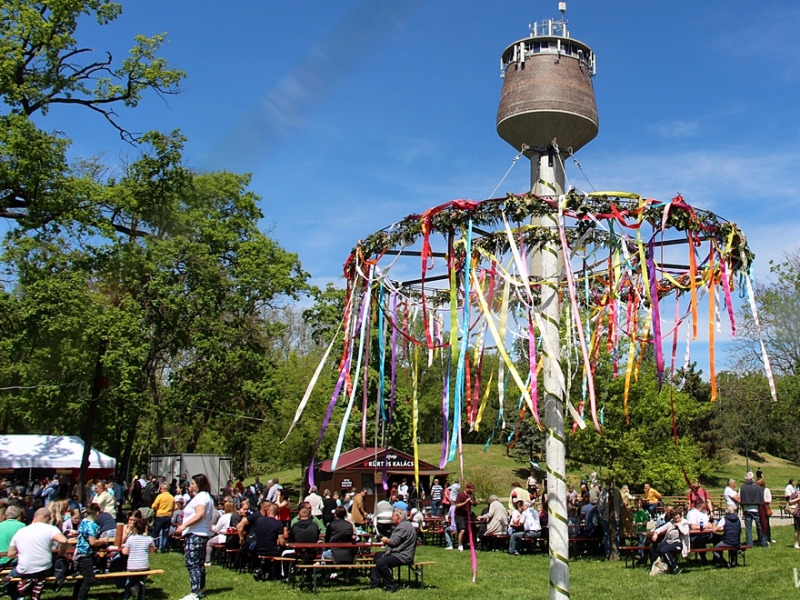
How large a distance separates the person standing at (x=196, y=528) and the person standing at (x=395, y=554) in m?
2.56

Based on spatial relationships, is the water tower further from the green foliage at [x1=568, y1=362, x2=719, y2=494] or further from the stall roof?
the stall roof

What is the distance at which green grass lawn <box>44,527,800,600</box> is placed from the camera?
10055 millimetres

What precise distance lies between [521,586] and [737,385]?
40.5 meters

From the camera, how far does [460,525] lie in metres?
16.5

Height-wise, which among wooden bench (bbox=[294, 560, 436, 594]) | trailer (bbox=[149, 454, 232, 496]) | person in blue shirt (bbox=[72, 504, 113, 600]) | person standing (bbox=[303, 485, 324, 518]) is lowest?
wooden bench (bbox=[294, 560, 436, 594])

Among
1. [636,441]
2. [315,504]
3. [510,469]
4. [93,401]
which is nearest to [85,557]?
[315,504]

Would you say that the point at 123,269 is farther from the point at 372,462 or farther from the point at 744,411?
the point at 744,411

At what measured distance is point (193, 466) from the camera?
26.7 meters

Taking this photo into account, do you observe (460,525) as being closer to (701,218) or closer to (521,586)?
(521,586)

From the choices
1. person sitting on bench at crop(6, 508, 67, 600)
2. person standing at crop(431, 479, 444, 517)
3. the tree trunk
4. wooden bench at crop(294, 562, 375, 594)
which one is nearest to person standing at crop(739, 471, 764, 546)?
person standing at crop(431, 479, 444, 517)

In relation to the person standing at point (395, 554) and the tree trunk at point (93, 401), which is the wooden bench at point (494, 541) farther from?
the tree trunk at point (93, 401)

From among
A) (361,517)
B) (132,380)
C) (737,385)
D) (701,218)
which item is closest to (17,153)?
(132,380)

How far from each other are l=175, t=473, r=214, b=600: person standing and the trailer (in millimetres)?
17126

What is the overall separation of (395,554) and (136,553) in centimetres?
348
